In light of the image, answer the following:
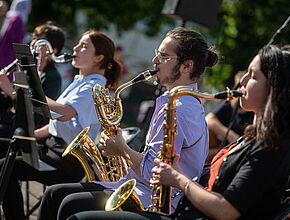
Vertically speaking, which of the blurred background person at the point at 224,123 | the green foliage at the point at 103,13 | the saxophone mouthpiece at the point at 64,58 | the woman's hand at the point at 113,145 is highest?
the saxophone mouthpiece at the point at 64,58

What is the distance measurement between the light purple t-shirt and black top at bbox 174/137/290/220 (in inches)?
17.9

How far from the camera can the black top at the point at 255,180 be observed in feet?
6.92

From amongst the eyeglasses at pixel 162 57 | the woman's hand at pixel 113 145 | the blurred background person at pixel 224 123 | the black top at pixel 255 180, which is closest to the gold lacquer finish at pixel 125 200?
the woman's hand at pixel 113 145

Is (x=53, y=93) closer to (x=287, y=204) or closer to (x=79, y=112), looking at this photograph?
(x=79, y=112)

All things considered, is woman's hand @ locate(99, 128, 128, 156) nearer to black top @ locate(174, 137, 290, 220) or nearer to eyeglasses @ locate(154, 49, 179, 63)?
eyeglasses @ locate(154, 49, 179, 63)

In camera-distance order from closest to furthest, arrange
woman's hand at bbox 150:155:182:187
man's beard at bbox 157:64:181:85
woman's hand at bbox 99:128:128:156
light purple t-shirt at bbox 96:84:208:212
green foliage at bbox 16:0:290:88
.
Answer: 1. woman's hand at bbox 150:155:182:187
2. light purple t-shirt at bbox 96:84:208:212
3. woman's hand at bbox 99:128:128:156
4. man's beard at bbox 157:64:181:85
5. green foliage at bbox 16:0:290:88

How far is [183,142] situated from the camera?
8.91 ft

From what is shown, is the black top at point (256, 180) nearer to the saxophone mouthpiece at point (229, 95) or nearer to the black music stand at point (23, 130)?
the saxophone mouthpiece at point (229, 95)

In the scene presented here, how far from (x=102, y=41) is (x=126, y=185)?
1742mm

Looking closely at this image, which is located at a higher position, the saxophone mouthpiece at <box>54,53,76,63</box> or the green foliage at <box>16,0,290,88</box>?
the saxophone mouthpiece at <box>54,53,76,63</box>

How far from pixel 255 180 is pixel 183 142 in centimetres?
67

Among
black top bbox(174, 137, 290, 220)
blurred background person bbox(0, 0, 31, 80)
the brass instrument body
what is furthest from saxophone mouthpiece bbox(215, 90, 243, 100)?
blurred background person bbox(0, 0, 31, 80)

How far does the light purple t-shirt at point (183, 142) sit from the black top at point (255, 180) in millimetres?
455

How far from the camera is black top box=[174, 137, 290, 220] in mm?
2109
